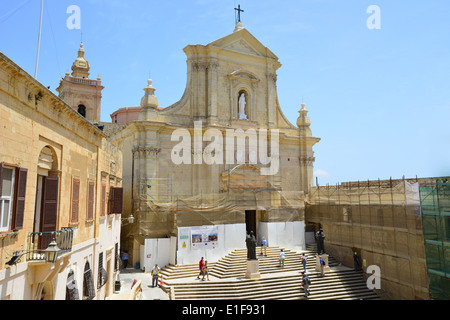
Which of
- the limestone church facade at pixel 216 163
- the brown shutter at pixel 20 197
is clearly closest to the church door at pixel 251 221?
the limestone church facade at pixel 216 163

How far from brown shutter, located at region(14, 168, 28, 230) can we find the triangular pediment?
23632 millimetres

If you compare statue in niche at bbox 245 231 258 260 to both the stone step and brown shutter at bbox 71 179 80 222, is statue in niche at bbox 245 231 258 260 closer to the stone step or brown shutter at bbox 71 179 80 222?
the stone step

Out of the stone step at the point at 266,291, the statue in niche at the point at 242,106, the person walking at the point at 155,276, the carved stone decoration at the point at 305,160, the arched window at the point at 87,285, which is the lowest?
the stone step at the point at 266,291

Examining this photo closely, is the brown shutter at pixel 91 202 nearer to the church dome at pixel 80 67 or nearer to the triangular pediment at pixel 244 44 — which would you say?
the triangular pediment at pixel 244 44

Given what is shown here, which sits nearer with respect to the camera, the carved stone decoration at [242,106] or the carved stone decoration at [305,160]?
the carved stone decoration at [242,106]

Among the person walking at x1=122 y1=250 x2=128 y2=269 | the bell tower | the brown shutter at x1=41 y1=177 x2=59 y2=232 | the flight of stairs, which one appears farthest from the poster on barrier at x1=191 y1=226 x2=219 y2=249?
the bell tower

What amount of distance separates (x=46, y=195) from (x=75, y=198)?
6.34ft

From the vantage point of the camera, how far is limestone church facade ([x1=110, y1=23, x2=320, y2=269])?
23.3m

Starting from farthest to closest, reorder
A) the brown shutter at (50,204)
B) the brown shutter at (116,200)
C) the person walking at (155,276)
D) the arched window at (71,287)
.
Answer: the person walking at (155,276) → the brown shutter at (116,200) → the arched window at (71,287) → the brown shutter at (50,204)

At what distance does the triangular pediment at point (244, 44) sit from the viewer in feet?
95.6

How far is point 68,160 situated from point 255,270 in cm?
1336

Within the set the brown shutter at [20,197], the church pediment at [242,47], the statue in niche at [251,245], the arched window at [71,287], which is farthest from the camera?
the church pediment at [242,47]
